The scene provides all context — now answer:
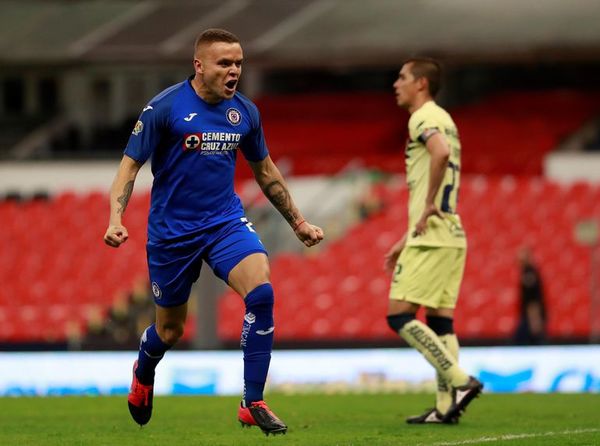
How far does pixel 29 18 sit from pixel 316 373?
1604cm

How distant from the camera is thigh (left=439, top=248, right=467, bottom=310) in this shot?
9.30 m

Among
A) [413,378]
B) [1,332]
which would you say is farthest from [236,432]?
[1,332]

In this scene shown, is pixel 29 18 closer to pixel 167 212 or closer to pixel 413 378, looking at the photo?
pixel 413 378

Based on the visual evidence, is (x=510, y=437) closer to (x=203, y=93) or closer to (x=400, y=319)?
(x=400, y=319)

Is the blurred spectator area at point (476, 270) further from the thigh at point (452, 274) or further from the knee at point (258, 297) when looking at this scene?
the knee at point (258, 297)

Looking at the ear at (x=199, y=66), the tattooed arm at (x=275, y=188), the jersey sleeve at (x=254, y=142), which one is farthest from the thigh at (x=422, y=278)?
the ear at (x=199, y=66)

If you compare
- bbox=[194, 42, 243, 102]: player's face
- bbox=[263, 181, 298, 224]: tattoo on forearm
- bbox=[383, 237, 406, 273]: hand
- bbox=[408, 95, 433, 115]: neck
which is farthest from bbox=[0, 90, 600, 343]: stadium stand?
bbox=[194, 42, 243, 102]: player's face

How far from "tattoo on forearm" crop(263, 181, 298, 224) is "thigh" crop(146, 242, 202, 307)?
610 mm

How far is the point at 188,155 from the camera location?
7.66 metres

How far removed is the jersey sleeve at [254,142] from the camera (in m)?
7.88

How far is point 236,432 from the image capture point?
8.59 m

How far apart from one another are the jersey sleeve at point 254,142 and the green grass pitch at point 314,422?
1.54 metres

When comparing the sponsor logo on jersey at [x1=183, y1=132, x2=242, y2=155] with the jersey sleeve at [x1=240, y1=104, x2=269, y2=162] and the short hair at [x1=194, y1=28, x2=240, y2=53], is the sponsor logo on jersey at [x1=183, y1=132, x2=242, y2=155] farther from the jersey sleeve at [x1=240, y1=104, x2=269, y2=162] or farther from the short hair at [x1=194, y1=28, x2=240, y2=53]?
the short hair at [x1=194, y1=28, x2=240, y2=53]

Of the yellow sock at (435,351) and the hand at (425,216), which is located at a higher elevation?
the hand at (425,216)
